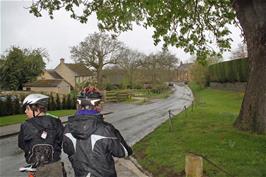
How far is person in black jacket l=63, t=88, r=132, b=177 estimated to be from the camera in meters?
4.23

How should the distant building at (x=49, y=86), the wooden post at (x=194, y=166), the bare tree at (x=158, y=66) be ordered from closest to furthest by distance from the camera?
the wooden post at (x=194, y=166), the distant building at (x=49, y=86), the bare tree at (x=158, y=66)

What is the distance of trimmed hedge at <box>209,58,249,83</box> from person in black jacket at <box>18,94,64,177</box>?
43942 millimetres

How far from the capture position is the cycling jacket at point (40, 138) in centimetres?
488

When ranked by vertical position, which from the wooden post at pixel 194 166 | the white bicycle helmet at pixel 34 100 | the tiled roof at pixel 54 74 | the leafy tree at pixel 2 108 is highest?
the tiled roof at pixel 54 74

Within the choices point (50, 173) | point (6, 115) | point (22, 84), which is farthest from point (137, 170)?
point (22, 84)

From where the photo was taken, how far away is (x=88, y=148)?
424 cm

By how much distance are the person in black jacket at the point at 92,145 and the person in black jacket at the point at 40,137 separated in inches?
22.4

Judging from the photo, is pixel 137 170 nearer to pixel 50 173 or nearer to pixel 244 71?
pixel 50 173

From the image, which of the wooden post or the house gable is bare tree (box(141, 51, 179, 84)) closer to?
the house gable

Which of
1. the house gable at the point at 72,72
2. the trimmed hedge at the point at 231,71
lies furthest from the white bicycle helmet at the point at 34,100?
the house gable at the point at 72,72

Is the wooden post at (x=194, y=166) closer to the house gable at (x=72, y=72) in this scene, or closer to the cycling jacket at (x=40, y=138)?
the cycling jacket at (x=40, y=138)

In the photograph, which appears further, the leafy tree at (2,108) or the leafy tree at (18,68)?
the leafy tree at (18,68)

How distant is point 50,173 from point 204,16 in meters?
15.2

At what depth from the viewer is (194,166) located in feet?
24.3
